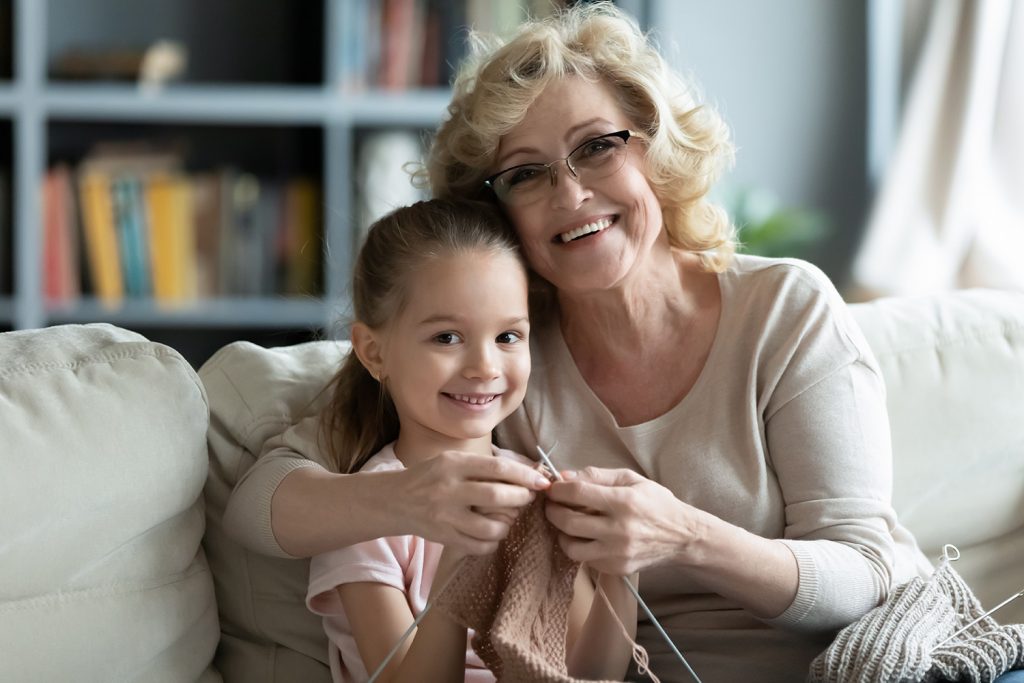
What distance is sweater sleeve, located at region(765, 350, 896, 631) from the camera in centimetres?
154

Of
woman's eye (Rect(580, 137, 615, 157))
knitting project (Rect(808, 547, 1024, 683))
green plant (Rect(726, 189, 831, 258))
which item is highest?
woman's eye (Rect(580, 137, 615, 157))

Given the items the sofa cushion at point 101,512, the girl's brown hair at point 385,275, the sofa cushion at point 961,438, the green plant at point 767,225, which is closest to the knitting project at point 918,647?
the sofa cushion at point 961,438

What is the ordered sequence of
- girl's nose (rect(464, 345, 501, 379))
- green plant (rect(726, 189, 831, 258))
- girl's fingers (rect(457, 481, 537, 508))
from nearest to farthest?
1. girl's fingers (rect(457, 481, 537, 508))
2. girl's nose (rect(464, 345, 501, 379))
3. green plant (rect(726, 189, 831, 258))

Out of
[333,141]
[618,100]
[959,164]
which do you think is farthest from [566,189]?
[333,141]

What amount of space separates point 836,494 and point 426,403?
0.53 m

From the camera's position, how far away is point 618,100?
175cm

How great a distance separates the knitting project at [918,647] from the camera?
55.8 inches

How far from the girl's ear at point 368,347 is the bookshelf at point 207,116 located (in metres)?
1.77

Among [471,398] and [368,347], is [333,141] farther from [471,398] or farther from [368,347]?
[471,398]

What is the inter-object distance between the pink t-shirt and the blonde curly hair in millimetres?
456

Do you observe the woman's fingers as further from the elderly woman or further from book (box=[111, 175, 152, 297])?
book (box=[111, 175, 152, 297])

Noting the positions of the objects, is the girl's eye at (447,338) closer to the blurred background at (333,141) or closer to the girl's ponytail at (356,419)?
the girl's ponytail at (356,419)

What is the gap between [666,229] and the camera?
6.05 ft

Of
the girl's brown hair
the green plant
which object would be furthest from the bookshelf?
the girl's brown hair
